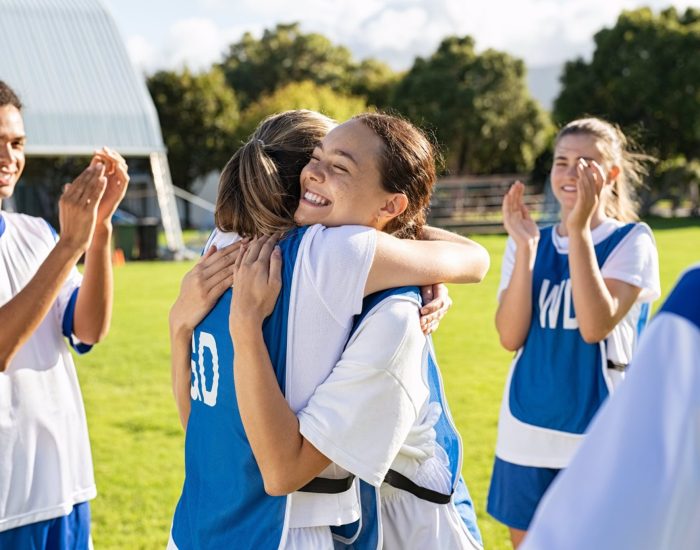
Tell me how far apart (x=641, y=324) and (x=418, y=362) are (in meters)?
2.01

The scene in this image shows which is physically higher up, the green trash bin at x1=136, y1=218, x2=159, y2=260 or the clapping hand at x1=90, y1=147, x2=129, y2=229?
the clapping hand at x1=90, y1=147, x2=129, y2=229

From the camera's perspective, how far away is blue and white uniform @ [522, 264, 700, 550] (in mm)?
845

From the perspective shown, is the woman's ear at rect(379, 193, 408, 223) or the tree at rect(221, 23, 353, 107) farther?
the tree at rect(221, 23, 353, 107)

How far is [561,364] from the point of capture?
10.8 feet

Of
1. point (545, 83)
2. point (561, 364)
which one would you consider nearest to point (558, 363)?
point (561, 364)

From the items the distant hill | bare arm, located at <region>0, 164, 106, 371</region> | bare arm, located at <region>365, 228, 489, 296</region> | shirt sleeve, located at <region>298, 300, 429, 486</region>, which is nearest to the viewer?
shirt sleeve, located at <region>298, 300, 429, 486</region>

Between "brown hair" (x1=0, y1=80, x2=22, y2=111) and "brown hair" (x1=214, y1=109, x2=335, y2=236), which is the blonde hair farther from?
"brown hair" (x1=0, y1=80, x2=22, y2=111)

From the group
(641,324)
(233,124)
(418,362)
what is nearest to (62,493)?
(418,362)

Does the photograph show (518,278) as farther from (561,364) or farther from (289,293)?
(289,293)

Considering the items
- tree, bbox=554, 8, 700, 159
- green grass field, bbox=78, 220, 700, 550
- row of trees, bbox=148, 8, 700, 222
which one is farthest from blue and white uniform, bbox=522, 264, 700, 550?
tree, bbox=554, 8, 700, 159

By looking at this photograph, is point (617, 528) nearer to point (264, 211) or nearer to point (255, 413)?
point (255, 413)

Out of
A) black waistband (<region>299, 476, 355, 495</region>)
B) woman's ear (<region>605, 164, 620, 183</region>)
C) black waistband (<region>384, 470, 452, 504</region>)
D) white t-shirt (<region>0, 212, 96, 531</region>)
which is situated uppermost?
woman's ear (<region>605, 164, 620, 183</region>)

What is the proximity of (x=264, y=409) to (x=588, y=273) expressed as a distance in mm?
1806

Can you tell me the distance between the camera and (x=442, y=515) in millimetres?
1882
